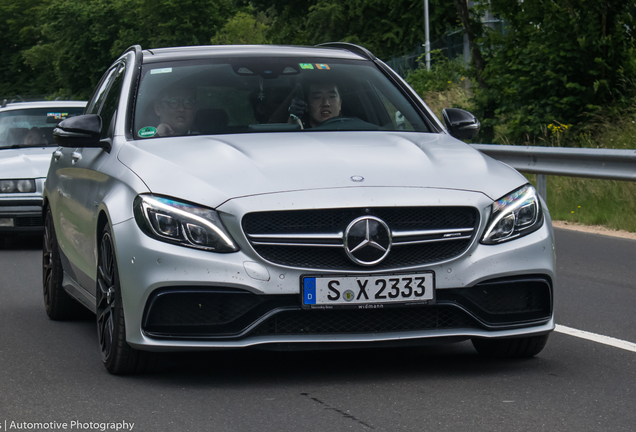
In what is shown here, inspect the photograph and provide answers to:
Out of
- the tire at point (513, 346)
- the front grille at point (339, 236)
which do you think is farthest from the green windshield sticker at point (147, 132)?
the tire at point (513, 346)

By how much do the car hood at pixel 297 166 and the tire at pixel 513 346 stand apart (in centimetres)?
80

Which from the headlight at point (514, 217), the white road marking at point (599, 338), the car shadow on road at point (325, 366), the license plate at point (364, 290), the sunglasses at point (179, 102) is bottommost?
the white road marking at point (599, 338)

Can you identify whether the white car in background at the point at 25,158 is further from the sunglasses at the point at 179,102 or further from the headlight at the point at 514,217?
the headlight at the point at 514,217

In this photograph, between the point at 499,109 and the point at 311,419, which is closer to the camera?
the point at 311,419

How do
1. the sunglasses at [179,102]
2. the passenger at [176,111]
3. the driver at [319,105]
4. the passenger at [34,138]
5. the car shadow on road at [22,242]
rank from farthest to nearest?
the passenger at [34,138] < the car shadow on road at [22,242] < the driver at [319,105] < the sunglasses at [179,102] < the passenger at [176,111]

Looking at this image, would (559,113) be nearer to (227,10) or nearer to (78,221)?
(78,221)

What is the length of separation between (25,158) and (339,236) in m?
8.08

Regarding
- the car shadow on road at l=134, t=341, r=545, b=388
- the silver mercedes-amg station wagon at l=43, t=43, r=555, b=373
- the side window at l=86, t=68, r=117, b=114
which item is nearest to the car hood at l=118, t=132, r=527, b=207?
the silver mercedes-amg station wagon at l=43, t=43, r=555, b=373

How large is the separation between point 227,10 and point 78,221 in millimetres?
77074

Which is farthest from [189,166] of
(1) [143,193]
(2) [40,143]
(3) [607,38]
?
(3) [607,38]

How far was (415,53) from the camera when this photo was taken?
45.5m

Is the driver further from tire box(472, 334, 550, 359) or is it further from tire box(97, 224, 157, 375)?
tire box(472, 334, 550, 359)

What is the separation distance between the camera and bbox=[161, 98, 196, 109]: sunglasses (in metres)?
5.93

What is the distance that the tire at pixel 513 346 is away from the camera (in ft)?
17.4
